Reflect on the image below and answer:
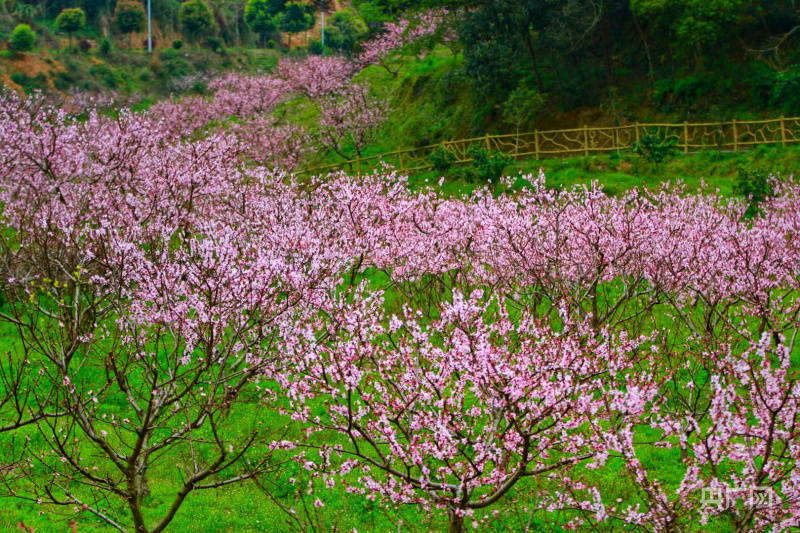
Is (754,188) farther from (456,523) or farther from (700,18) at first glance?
(456,523)

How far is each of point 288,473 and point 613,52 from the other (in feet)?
113

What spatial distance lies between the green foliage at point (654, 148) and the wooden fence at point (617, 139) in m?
0.29

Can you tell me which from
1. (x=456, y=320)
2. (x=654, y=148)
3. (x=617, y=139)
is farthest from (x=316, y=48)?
(x=456, y=320)

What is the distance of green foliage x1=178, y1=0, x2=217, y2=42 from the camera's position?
3600 inches

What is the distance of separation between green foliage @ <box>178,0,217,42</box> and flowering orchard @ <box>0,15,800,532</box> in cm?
7500

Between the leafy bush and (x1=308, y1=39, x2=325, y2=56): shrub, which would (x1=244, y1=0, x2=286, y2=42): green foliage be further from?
the leafy bush

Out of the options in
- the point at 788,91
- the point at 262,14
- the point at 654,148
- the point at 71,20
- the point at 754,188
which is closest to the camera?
the point at 754,188

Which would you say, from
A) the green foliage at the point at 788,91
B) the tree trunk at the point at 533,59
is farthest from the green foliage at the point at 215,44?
the green foliage at the point at 788,91

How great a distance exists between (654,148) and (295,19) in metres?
82.0

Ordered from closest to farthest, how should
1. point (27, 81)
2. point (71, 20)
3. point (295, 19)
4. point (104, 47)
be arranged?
1. point (27, 81)
2. point (104, 47)
3. point (71, 20)
4. point (295, 19)

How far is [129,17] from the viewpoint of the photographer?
8806cm

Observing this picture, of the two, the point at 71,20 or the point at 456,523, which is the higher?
the point at 71,20

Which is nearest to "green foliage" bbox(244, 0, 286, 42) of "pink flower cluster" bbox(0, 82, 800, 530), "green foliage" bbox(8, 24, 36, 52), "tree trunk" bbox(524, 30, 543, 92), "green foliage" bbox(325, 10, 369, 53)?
"green foliage" bbox(325, 10, 369, 53)

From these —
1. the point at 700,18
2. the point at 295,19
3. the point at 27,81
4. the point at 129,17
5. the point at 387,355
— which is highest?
the point at 295,19
